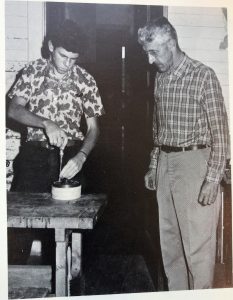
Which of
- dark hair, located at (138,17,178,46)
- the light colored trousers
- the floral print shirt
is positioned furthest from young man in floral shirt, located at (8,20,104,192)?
the light colored trousers

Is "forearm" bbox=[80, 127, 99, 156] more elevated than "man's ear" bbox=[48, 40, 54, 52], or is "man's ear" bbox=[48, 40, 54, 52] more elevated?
"man's ear" bbox=[48, 40, 54, 52]

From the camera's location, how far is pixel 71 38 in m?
1.45

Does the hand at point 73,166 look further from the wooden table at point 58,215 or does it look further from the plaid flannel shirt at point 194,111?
the plaid flannel shirt at point 194,111

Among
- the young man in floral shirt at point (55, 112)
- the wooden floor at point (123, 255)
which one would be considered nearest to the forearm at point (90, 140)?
the young man in floral shirt at point (55, 112)

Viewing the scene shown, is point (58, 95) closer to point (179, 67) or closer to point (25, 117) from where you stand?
point (25, 117)

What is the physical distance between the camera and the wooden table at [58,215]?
3.88 ft

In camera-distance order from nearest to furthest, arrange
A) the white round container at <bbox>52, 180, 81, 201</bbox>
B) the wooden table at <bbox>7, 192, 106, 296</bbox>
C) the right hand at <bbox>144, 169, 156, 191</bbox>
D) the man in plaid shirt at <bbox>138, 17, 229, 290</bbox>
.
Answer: the wooden table at <bbox>7, 192, 106, 296</bbox> → the white round container at <bbox>52, 180, 81, 201</bbox> → the man in plaid shirt at <bbox>138, 17, 229, 290</bbox> → the right hand at <bbox>144, 169, 156, 191</bbox>

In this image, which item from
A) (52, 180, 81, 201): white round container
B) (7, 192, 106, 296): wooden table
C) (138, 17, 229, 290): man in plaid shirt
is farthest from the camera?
(138, 17, 229, 290): man in plaid shirt

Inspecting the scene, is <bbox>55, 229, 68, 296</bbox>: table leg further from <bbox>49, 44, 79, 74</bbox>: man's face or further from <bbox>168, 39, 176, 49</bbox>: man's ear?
<bbox>168, 39, 176, 49</bbox>: man's ear

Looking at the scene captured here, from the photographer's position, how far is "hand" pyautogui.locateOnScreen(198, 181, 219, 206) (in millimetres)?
1420

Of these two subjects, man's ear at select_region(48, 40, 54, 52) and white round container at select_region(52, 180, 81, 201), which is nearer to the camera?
white round container at select_region(52, 180, 81, 201)

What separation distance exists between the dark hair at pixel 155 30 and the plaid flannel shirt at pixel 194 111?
127 mm

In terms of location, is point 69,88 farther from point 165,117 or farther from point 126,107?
point 165,117

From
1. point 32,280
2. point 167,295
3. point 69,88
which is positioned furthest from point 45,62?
point 167,295
